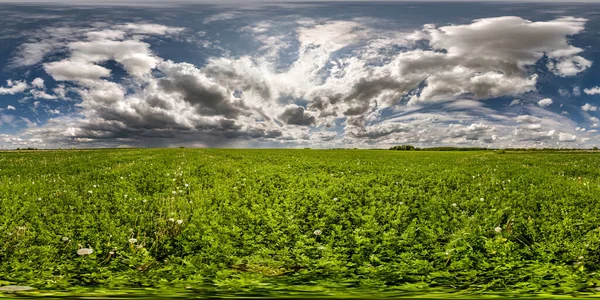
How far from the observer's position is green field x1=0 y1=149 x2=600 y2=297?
5090 mm

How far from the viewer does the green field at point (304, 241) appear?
5.09 meters

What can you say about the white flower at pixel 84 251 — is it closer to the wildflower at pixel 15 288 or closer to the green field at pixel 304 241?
the green field at pixel 304 241

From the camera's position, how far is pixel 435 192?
10453 mm

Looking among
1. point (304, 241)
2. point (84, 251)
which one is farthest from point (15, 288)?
point (304, 241)

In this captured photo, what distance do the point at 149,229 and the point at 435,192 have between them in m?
7.21

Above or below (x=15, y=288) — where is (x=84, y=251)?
above

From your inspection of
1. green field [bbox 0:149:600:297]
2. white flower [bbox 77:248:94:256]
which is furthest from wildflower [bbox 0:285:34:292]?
white flower [bbox 77:248:94:256]

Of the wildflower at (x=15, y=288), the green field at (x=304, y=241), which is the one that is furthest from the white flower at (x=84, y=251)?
the wildflower at (x=15, y=288)

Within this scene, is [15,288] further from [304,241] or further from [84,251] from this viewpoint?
[304,241]

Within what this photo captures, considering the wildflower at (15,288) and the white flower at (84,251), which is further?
the white flower at (84,251)

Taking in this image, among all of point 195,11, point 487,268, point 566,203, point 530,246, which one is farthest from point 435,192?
point 195,11

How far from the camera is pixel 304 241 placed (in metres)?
6.59

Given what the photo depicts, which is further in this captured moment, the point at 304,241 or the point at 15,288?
the point at 304,241

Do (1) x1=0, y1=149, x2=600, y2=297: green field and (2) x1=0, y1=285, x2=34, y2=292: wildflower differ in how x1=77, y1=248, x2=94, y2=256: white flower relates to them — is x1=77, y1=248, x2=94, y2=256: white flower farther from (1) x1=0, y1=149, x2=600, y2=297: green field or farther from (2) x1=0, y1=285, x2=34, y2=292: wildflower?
(2) x1=0, y1=285, x2=34, y2=292: wildflower
